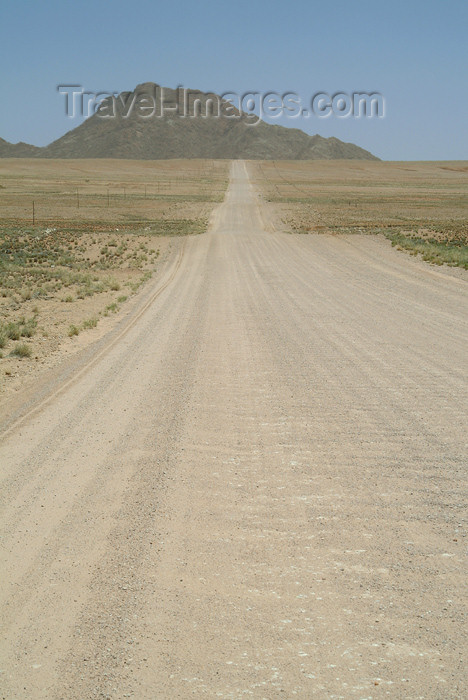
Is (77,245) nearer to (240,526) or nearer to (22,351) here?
(22,351)

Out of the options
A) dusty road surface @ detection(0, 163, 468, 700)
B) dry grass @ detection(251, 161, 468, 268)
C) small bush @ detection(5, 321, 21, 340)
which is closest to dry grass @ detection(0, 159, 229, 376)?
small bush @ detection(5, 321, 21, 340)

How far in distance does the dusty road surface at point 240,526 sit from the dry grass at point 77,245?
14.3 ft

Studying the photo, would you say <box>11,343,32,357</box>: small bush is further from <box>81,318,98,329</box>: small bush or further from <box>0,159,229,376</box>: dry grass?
<box>81,318,98,329</box>: small bush

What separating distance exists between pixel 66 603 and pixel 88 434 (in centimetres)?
378

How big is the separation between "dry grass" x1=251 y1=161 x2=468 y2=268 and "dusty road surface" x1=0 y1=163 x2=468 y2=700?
734 inches

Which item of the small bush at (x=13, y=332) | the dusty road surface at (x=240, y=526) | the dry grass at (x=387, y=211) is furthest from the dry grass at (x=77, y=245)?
the dry grass at (x=387, y=211)

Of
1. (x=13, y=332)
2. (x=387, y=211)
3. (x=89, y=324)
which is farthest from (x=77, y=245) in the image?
(x=387, y=211)

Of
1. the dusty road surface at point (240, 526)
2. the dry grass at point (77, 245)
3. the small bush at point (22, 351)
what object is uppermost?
the dry grass at point (77, 245)

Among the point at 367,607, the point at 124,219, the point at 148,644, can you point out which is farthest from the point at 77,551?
the point at 124,219

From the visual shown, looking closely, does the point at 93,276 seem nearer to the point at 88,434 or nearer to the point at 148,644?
the point at 88,434

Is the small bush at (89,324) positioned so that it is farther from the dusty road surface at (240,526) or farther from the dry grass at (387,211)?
the dry grass at (387,211)

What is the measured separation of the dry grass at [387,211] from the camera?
36.3 metres

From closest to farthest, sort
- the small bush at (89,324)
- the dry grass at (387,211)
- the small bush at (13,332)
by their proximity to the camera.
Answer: the small bush at (13,332)
the small bush at (89,324)
the dry grass at (387,211)

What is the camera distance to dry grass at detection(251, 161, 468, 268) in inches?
1431
